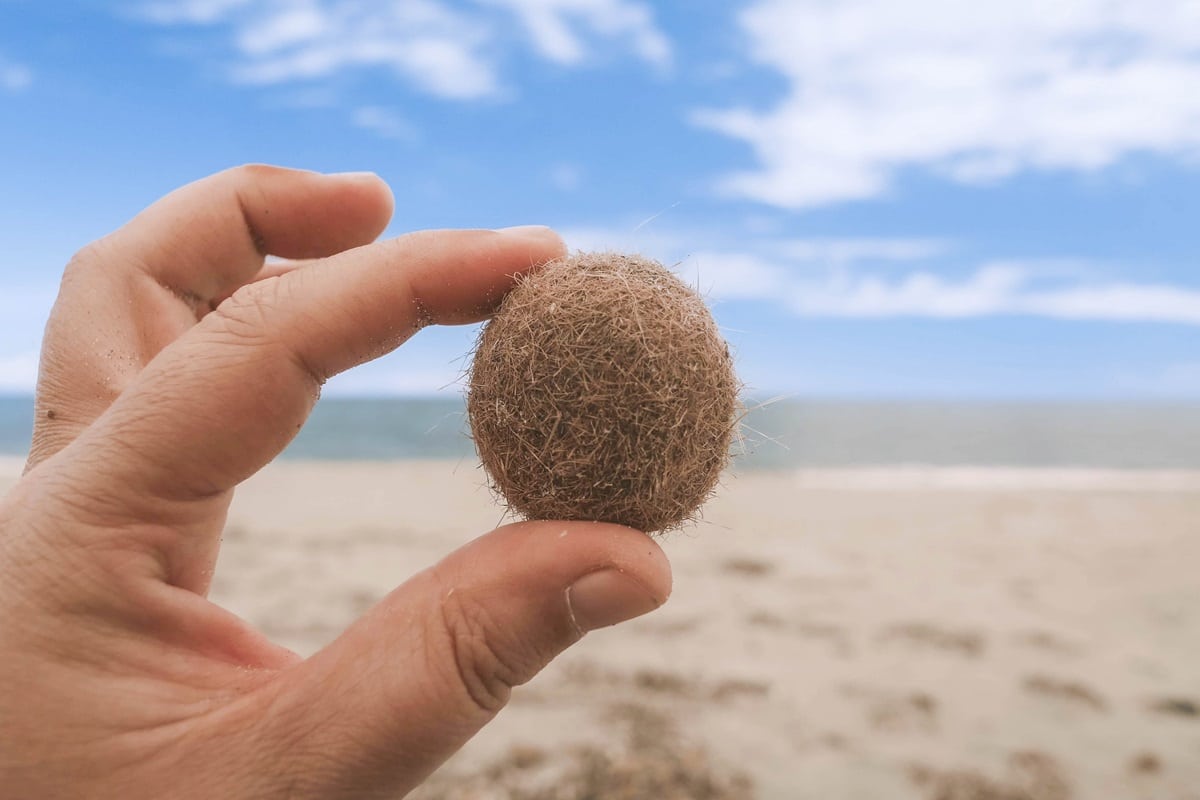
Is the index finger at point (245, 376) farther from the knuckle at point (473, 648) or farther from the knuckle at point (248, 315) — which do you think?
the knuckle at point (473, 648)

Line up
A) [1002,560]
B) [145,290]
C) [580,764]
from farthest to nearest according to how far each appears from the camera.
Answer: [1002,560], [580,764], [145,290]

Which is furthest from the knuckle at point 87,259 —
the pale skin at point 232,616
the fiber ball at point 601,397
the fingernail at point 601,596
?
the fingernail at point 601,596

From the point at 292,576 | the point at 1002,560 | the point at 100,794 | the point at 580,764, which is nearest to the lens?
the point at 100,794

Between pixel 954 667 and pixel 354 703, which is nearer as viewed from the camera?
pixel 354 703

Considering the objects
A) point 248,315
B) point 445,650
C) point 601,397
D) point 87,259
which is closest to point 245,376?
point 248,315

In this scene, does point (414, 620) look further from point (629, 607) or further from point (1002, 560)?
point (1002, 560)

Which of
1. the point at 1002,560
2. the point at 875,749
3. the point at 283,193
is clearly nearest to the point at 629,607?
the point at 283,193
